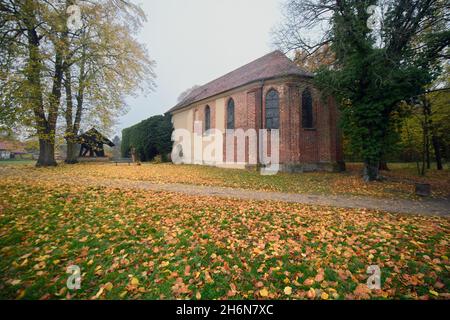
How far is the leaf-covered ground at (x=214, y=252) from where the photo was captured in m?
2.69

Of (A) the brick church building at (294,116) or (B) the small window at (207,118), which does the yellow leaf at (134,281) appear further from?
(B) the small window at (207,118)

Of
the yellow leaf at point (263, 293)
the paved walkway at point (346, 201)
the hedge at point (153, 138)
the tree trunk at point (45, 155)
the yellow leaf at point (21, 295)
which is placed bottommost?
the yellow leaf at point (263, 293)

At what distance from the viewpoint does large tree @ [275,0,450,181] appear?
9188 millimetres

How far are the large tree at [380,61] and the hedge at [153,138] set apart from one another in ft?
67.5

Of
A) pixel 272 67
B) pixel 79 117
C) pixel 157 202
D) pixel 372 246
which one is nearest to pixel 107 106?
Answer: pixel 79 117

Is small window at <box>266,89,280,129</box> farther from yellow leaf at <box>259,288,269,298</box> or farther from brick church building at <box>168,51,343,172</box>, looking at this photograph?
yellow leaf at <box>259,288,269,298</box>

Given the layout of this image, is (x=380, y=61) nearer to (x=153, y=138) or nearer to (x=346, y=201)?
(x=346, y=201)

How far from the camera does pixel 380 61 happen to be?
9.43m

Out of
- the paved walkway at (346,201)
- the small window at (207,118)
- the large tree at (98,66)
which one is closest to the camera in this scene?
the paved walkway at (346,201)

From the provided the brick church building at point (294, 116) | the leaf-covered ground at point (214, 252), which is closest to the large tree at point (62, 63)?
the leaf-covered ground at point (214, 252)

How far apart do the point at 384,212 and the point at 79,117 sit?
60.6ft

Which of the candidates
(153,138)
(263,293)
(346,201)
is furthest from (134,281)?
(153,138)

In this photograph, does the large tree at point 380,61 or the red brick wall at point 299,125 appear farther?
the red brick wall at point 299,125

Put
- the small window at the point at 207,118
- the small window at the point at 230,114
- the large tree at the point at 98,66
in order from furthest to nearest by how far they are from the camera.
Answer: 1. the small window at the point at 207,118
2. the small window at the point at 230,114
3. the large tree at the point at 98,66
